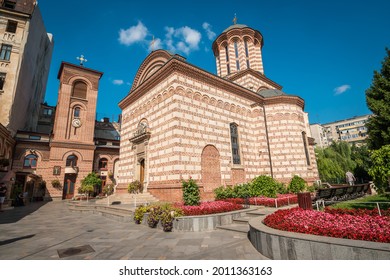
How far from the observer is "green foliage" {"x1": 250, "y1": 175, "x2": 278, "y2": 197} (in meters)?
13.5

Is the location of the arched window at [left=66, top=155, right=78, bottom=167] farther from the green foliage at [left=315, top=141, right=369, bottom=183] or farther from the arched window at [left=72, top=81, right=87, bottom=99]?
the green foliage at [left=315, top=141, right=369, bottom=183]

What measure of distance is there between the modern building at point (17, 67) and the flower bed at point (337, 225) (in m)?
23.0

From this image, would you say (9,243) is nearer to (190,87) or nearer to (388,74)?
(190,87)

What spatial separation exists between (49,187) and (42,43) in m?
24.4

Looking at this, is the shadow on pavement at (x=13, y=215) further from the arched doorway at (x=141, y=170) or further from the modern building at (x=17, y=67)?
the arched doorway at (x=141, y=170)

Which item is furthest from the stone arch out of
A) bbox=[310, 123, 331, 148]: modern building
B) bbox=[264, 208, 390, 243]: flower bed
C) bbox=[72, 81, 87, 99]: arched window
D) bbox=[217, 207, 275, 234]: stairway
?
bbox=[310, 123, 331, 148]: modern building

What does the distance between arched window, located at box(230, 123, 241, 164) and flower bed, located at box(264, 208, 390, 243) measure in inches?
412

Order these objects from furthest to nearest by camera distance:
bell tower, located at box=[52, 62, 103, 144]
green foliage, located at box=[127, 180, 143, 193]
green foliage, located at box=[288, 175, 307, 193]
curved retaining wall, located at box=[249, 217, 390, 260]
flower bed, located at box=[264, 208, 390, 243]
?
bell tower, located at box=[52, 62, 103, 144], green foliage, located at box=[288, 175, 307, 193], green foliage, located at box=[127, 180, 143, 193], flower bed, located at box=[264, 208, 390, 243], curved retaining wall, located at box=[249, 217, 390, 260]

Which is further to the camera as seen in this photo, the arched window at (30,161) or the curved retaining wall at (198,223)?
the arched window at (30,161)

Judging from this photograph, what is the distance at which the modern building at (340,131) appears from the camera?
194 ft

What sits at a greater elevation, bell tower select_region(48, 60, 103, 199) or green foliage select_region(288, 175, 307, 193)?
bell tower select_region(48, 60, 103, 199)

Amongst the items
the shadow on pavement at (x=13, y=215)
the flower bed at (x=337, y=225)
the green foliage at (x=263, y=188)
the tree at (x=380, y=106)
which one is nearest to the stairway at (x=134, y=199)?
the shadow on pavement at (x=13, y=215)

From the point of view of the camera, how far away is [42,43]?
32.4 meters

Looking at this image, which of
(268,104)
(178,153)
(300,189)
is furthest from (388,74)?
(178,153)
